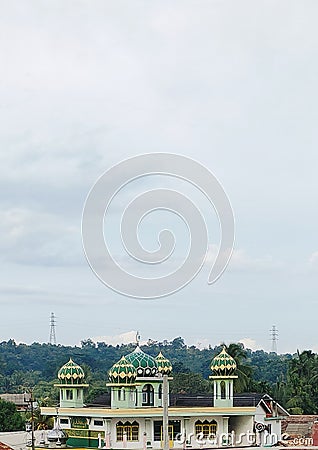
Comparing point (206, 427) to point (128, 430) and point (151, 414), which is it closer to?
point (151, 414)

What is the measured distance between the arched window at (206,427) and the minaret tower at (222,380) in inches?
27.6

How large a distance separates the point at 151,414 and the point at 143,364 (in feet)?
6.39

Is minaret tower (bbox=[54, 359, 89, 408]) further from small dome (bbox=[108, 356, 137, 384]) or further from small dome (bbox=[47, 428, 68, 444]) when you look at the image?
small dome (bbox=[108, 356, 137, 384])

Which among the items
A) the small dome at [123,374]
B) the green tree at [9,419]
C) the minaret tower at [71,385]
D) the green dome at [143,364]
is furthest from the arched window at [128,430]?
the green tree at [9,419]

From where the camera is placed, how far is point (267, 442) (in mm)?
34062

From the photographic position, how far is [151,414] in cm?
3322

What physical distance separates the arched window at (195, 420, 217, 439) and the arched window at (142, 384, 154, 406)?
6.28 feet

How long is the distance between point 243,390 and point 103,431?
2046cm

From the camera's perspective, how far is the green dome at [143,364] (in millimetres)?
34156

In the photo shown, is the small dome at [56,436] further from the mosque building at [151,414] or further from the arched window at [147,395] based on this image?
the arched window at [147,395]

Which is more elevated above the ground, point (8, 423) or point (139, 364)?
point (139, 364)

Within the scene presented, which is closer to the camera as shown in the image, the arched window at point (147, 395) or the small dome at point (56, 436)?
the small dome at point (56, 436)

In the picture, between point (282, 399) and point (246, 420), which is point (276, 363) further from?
point (246, 420)

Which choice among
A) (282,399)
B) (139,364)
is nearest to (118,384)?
(139,364)
